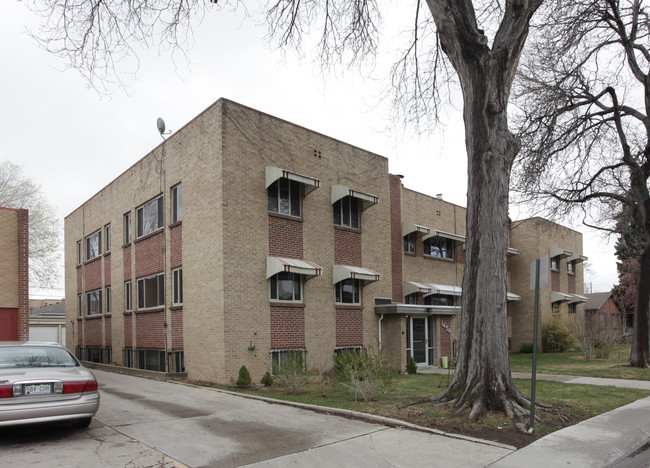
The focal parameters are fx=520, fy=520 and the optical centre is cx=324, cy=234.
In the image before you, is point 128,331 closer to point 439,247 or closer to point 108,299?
point 108,299

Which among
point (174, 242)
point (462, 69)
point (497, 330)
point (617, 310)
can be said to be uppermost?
point (462, 69)

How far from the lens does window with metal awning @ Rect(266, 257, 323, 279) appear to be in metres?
15.4

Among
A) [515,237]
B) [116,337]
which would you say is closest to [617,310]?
[515,237]

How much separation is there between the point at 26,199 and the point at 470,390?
39.6 m

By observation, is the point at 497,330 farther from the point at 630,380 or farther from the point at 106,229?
the point at 106,229

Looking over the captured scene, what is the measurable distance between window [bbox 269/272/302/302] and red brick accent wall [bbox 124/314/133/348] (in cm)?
763

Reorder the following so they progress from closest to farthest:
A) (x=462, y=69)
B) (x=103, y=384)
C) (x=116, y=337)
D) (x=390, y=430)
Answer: (x=390, y=430) < (x=462, y=69) < (x=103, y=384) < (x=116, y=337)

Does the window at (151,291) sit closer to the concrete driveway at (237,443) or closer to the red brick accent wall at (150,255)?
the red brick accent wall at (150,255)

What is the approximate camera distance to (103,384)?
50.2 ft

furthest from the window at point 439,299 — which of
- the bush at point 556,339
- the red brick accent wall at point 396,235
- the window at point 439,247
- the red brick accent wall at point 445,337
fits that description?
the bush at point 556,339

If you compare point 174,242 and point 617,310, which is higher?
point 174,242

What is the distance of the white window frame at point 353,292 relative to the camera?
1828 centimetres

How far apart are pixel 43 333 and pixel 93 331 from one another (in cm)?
1791

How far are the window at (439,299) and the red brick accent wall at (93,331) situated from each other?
1523 cm
